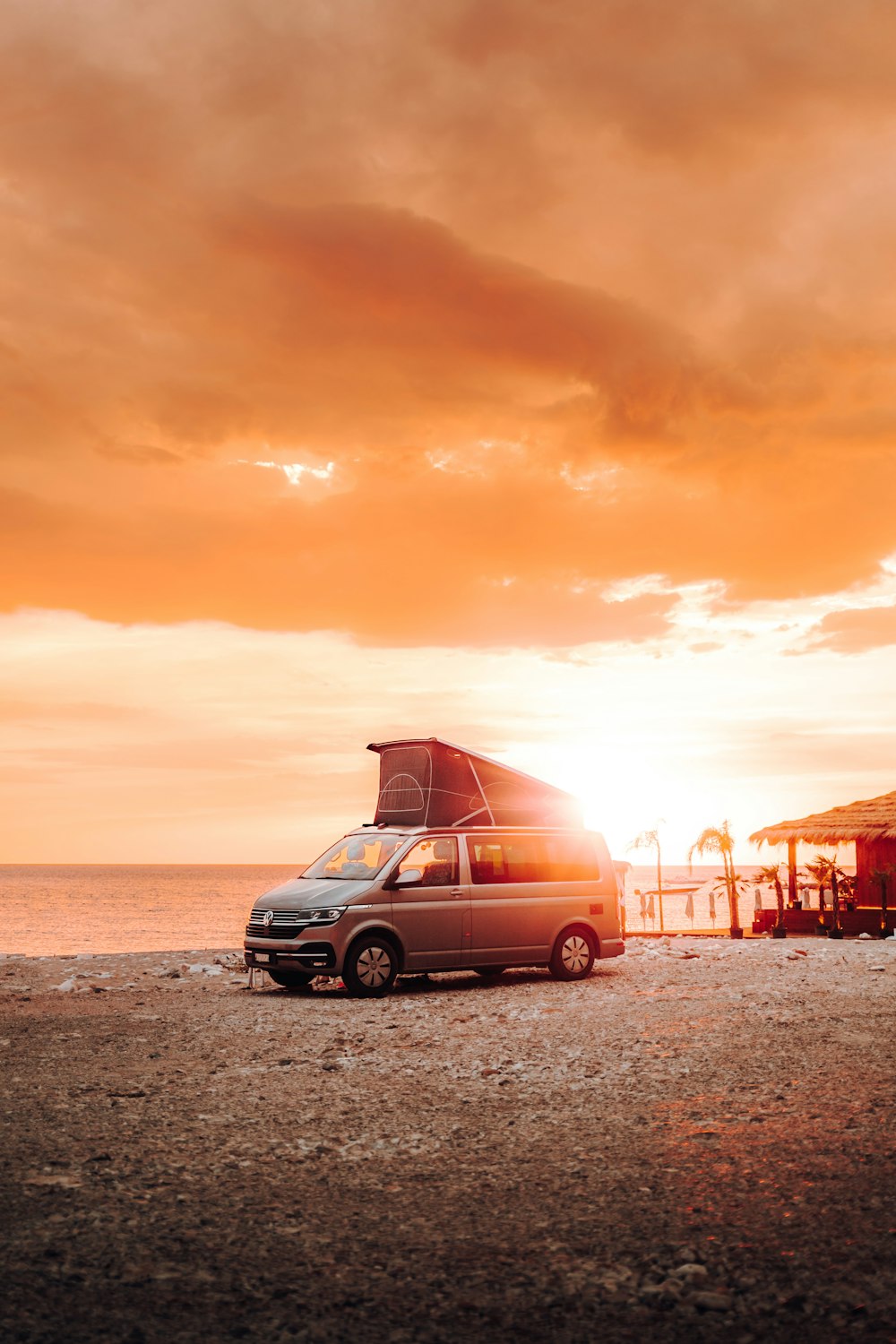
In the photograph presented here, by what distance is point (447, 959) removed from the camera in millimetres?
13914

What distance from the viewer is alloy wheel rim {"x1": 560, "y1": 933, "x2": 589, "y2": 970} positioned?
15.2 metres

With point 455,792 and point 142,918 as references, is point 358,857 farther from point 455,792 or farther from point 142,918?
point 142,918

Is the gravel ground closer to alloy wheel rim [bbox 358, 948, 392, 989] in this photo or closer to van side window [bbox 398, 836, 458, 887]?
alloy wheel rim [bbox 358, 948, 392, 989]

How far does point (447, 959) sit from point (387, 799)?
296 centimetres

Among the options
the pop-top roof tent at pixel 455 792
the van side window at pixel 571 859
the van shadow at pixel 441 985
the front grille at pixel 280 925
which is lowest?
the van shadow at pixel 441 985

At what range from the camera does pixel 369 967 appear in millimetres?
13336

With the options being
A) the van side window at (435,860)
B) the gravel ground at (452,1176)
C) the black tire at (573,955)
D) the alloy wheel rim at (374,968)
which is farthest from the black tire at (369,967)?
the black tire at (573,955)

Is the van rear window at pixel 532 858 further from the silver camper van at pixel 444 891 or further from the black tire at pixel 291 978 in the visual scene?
the black tire at pixel 291 978

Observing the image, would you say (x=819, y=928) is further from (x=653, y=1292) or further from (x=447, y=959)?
(x=653, y=1292)

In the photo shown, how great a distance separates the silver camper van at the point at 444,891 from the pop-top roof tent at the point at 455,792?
2 centimetres

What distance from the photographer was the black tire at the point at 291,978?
522 inches

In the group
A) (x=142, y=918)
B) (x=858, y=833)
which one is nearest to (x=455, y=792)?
(x=858, y=833)

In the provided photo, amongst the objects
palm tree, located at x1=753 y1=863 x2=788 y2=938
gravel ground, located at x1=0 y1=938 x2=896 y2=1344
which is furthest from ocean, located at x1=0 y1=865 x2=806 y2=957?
gravel ground, located at x1=0 y1=938 x2=896 y2=1344

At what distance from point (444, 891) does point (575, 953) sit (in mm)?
2561
